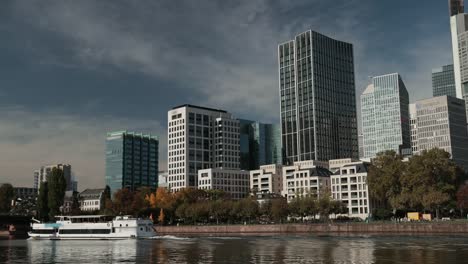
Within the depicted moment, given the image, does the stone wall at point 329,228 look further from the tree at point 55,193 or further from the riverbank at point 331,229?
the tree at point 55,193

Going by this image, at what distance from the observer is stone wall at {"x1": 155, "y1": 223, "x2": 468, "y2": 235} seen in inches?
5241

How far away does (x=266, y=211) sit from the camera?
198m

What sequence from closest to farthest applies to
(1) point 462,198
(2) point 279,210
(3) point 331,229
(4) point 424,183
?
(3) point 331,229, (4) point 424,183, (1) point 462,198, (2) point 279,210

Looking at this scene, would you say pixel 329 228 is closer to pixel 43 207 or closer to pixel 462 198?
pixel 462 198

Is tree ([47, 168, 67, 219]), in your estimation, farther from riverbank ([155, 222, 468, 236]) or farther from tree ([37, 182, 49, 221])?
riverbank ([155, 222, 468, 236])

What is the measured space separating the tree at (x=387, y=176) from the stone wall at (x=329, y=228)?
59.3ft

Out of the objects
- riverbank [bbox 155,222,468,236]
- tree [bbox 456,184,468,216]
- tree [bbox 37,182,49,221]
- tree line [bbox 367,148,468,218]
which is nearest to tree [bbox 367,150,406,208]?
tree line [bbox 367,148,468,218]

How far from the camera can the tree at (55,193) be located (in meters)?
196

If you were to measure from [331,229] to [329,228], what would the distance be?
650mm

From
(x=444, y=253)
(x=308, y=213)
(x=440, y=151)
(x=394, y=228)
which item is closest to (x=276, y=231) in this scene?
(x=308, y=213)

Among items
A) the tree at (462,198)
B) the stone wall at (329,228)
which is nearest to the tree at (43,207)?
the stone wall at (329,228)

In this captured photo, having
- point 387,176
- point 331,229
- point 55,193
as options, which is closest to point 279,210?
point 331,229

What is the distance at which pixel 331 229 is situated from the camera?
155750mm

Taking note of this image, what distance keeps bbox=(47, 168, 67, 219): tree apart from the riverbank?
36253 mm
